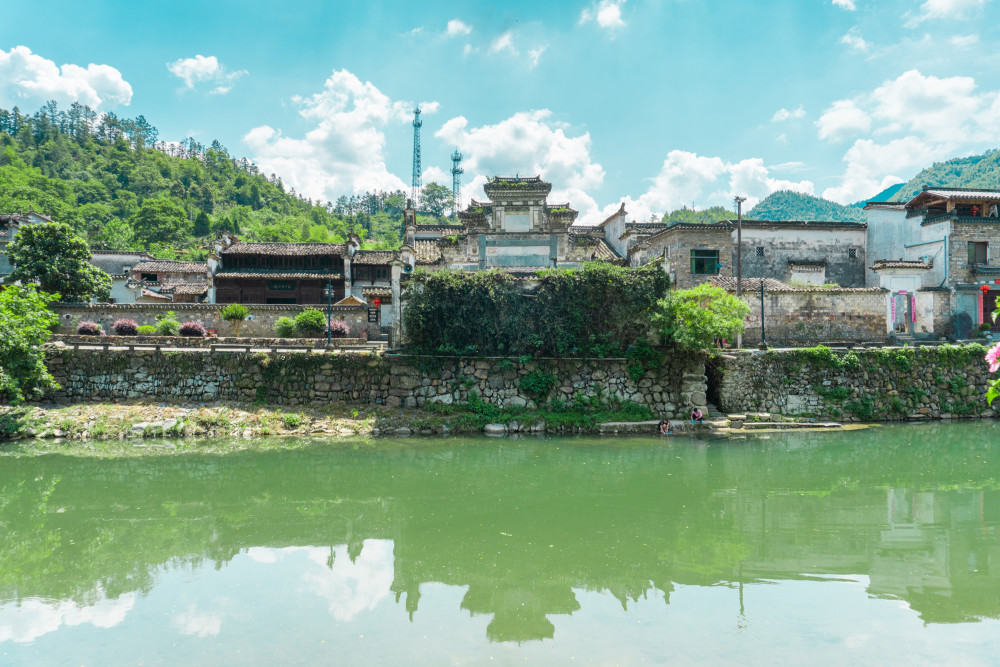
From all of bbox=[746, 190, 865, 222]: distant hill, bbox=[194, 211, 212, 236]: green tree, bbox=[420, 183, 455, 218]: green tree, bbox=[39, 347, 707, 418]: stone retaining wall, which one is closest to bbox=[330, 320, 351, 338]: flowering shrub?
bbox=[39, 347, 707, 418]: stone retaining wall

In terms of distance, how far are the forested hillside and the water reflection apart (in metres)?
44.4

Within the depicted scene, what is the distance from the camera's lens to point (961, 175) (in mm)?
56031

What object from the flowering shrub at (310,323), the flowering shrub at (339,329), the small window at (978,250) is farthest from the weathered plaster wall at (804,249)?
the flowering shrub at (310,323)

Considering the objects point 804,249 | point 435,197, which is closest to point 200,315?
point 804,249

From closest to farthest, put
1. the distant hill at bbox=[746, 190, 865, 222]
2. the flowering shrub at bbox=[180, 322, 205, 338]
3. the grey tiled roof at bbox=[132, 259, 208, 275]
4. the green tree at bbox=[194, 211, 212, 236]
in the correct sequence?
the flowering shrub at bbox=[180, 322, 205, 338], the grey tiled roof at bbox=[132, 259, 208, 275], the green tree at bbox=[194, 211, 212, 236], the distant hill at bbox=[746, 190, 865, 222]

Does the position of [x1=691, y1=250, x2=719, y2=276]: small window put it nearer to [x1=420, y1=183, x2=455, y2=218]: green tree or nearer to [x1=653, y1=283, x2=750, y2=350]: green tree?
[x1=653, y1=283, x2=750, y2=350]: green tree

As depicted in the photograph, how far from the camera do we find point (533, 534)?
8.55 m

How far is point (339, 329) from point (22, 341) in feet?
38.1

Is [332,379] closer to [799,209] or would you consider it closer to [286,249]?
[286,249]

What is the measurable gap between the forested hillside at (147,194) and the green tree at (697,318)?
137ft

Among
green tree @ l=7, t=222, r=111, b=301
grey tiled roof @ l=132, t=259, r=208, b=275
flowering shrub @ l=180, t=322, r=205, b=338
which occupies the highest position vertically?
grey tiled roof @ l=132, t=259, r=208, b=275

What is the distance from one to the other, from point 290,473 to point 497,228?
43.1ft

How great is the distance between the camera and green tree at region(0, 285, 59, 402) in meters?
14.5

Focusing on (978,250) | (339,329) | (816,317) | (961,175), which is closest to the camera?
(816,317)
